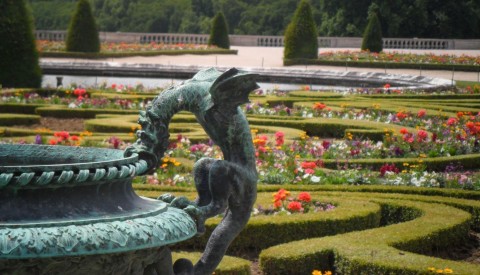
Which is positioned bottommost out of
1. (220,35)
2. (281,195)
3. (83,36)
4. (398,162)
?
(220,35)

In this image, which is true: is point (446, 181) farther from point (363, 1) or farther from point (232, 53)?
point (363, 1)

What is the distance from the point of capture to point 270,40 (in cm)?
4512

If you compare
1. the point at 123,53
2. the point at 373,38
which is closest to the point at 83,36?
the point at 123,53

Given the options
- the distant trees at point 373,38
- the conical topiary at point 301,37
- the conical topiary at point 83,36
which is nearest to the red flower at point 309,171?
the conical topiary at point 301,37

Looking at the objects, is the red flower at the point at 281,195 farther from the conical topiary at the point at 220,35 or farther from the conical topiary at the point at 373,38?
the conical topiary at the point at 220,35

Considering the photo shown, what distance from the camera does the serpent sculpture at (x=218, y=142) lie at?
10.3ft

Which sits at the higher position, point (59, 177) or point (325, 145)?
point (59, 177)

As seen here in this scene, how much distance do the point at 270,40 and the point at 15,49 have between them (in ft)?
86.1

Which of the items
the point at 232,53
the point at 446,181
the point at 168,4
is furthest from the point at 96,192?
the point at 168,4

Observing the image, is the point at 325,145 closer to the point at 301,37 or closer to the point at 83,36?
the point at 301,37

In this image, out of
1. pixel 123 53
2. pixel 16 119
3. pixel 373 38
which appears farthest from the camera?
pixel 373 38

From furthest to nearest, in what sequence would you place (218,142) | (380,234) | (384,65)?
(384,65), (380,234), (218,142)

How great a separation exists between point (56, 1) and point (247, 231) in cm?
6029

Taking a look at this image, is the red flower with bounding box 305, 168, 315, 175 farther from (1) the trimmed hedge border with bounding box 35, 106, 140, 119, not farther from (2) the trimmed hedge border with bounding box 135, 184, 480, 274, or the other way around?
(1) the trimmed hedge border with bounding box 35, 106, 140, 119
